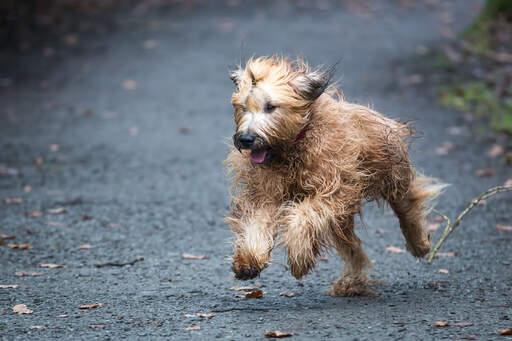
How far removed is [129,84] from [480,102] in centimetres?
667

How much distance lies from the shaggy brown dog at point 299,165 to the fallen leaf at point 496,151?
17.3ft

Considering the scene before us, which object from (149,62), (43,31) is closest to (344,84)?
(149,62)

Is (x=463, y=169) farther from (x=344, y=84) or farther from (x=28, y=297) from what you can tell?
(x=28, y=297)

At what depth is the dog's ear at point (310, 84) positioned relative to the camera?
529 centimetres

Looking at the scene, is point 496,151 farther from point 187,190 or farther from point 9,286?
point 9,286

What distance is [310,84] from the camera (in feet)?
17.4

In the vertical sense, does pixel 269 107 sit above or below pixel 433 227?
above

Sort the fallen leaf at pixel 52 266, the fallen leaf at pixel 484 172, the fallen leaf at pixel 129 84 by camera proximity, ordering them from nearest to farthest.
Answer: the fallen leaf at pixel 52 266 < the fallen leaf at pixel 484 172 < the fallen leaf at pixel 129 84

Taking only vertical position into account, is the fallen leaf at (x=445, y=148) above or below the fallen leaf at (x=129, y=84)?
below

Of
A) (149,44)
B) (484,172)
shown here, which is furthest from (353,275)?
(149,44)

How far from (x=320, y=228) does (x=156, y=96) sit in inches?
398

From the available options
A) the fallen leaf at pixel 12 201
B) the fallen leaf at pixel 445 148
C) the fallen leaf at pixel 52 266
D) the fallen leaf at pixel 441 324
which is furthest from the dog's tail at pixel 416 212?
the fallen leaf at pixel 445 148

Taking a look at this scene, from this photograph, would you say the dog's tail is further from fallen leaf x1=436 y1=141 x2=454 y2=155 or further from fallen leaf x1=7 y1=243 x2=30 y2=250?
fallen leaf x1=436 y1=141 x2=454 y2=155

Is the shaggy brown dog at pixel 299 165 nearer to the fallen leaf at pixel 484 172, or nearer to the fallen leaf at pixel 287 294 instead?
the fallen leaf at pixel 287 294
